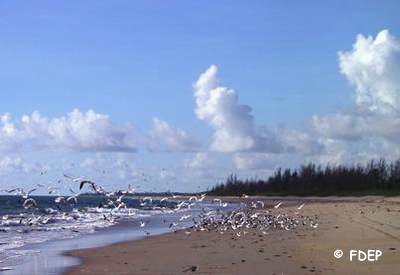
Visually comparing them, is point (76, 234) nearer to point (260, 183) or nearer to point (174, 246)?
point (174, 246)

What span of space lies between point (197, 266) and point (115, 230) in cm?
1809

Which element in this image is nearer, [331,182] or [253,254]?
[253,254]

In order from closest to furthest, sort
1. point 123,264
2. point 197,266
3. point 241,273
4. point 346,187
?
point 241,273, point 197,266, point 123,264, point 346,187

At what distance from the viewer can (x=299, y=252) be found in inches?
674

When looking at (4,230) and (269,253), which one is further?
(4,230)

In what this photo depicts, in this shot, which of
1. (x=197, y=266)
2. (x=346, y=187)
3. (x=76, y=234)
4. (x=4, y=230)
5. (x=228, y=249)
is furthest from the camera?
(x=346, y=187)

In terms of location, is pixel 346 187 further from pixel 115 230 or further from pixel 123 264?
pixel 123 264

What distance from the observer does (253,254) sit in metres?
17.1

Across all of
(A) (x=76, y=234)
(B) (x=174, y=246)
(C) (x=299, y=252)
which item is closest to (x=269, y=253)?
(C) (x=299, y=252)

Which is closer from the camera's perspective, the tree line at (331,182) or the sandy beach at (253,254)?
the sandy beach at (253,254)

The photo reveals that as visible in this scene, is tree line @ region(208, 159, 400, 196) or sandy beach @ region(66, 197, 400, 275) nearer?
sandy beach @ region(66, 197, 400, 275)

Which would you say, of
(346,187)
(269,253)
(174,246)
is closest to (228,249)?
(269,253)

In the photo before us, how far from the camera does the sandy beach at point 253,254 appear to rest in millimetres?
13953

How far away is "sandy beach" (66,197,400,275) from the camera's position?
45.8 feet
